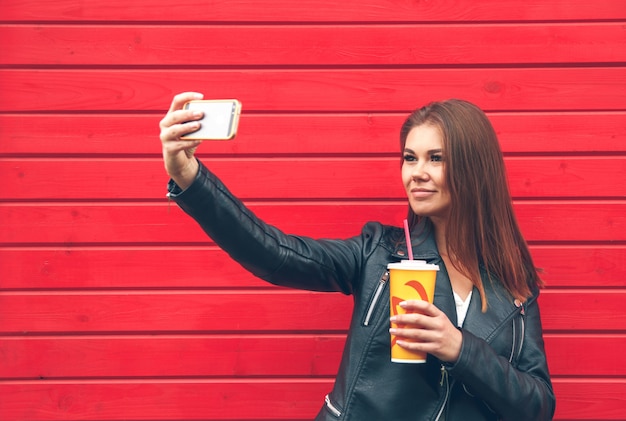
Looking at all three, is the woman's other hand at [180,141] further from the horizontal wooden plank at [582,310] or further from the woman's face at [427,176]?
the horizontal wooden plank at [582,310]

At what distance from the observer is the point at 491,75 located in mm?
3428

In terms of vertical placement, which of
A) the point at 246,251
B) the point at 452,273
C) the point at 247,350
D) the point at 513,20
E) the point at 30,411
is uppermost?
the point at 513,20

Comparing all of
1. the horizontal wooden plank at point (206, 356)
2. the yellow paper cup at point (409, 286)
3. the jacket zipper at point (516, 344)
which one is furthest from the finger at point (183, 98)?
the horizontal wooden plank at point (206, 356)

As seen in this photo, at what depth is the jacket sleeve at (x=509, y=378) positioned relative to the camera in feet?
7.46

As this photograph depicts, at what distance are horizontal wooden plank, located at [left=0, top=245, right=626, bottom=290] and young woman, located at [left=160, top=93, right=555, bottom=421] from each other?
0.73 metres

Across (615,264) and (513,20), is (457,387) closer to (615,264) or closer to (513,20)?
(615,264)

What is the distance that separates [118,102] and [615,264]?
250 centimetres

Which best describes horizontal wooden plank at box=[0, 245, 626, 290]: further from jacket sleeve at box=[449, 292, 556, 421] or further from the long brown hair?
jacket sleeve at box=[449, 292, 556, 421]

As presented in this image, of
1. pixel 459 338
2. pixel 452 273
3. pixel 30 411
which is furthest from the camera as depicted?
pixel 30 411

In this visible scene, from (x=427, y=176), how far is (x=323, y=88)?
1.00 metres

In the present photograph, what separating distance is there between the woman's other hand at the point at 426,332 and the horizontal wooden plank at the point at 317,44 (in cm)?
161

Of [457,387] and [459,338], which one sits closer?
[459,338]

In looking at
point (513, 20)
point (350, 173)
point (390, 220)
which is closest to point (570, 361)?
point (390, 220)

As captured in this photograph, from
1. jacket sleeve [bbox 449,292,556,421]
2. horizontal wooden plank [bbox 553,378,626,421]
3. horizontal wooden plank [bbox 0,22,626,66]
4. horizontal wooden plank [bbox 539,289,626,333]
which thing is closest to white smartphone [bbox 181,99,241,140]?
jacket sleeve [bbox 449,292,556,421]
